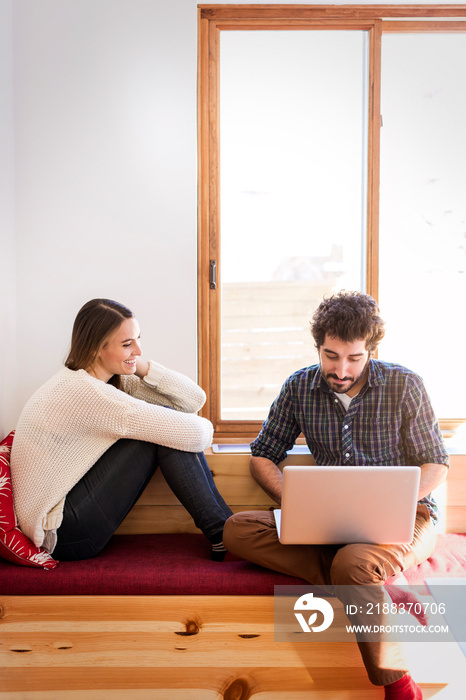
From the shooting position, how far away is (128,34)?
2.36 metres

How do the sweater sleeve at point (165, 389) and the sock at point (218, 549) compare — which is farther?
the sweater sleeve at point (165, 389)

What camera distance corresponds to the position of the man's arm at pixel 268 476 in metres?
1.88

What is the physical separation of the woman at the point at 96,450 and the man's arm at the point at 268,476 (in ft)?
0.53

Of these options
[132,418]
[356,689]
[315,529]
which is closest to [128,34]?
[132,418]

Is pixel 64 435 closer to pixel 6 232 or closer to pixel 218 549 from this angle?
pixel 218 549

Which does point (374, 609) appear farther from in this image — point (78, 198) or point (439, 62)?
point (439, 62)

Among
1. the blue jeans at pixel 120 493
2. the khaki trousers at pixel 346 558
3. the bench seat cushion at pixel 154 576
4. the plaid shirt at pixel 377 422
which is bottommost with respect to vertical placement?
the bench seat cushion at pixel 154 576

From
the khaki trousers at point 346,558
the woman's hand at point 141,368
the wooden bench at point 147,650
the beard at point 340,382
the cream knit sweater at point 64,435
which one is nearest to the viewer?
the khaki trousers at point 346,558

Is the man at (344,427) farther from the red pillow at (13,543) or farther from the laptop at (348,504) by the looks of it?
the red pillow at (13,543)

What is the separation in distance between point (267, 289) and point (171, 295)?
0.42 m

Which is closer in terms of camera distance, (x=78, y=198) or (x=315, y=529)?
(x=315, y=529)

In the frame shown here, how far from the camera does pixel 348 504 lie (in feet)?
4.75

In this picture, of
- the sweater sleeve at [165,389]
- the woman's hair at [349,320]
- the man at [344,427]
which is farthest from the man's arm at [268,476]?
the woman's hair at [349,320]

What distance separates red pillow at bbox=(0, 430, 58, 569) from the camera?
166 centimetres
